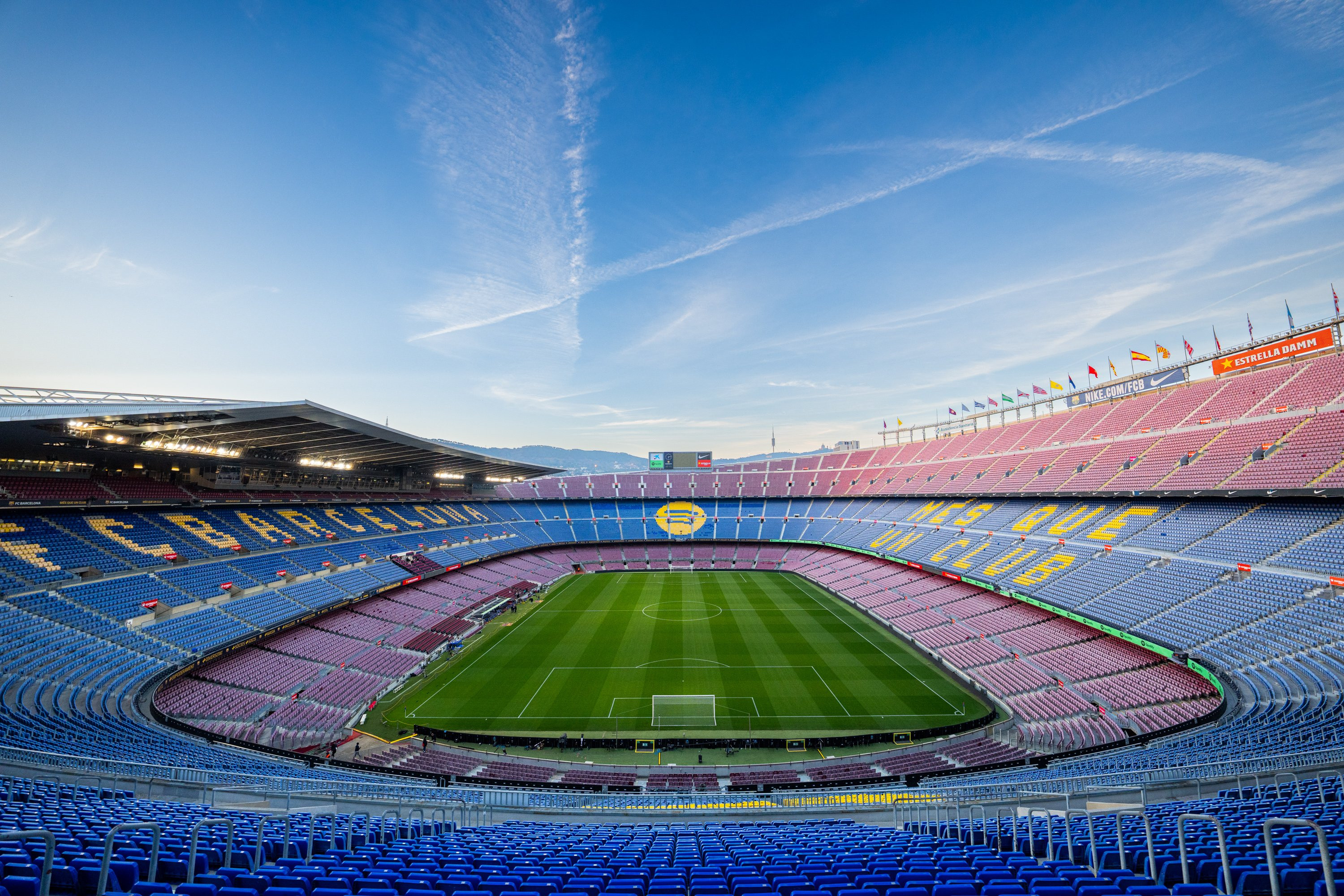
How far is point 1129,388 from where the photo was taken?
1609 inches

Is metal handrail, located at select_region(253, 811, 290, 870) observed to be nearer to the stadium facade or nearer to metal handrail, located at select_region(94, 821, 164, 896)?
metal handrail, located at select_region(94, 821, 164, 896)

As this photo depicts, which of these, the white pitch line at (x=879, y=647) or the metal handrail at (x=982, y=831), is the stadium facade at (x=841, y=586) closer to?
the white pitch line at (x=879, y=647)

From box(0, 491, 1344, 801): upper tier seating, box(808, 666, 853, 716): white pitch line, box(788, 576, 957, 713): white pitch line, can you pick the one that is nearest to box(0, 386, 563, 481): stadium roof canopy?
box(0, 491, 1344, 801): upper tier seating

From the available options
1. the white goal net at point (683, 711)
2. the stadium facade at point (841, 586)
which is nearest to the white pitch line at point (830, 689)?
the stadium facade at point (841, 586)

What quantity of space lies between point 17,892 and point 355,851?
4455mm

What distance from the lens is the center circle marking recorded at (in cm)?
3834

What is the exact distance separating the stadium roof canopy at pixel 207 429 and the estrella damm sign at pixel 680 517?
1066 inches

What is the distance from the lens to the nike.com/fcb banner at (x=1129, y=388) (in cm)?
3759

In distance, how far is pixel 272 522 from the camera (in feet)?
117

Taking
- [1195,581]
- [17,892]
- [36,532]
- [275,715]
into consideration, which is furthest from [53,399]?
[1195,581]

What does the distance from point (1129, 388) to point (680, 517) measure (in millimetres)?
42898

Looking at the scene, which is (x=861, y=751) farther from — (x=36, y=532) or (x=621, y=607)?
(x=36, y=532)

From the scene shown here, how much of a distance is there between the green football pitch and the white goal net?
2.4 inches

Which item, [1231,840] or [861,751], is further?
[861,751]
